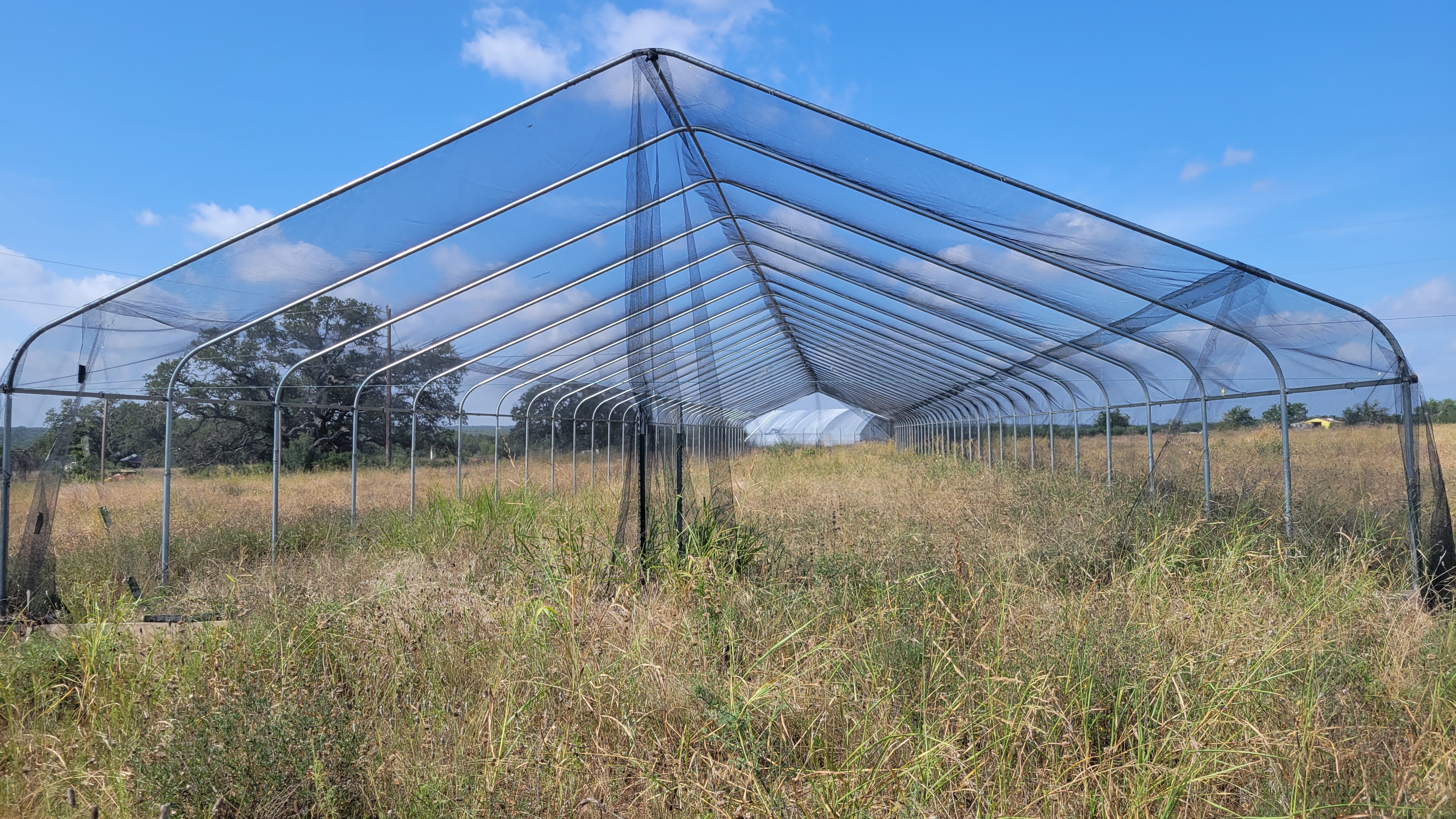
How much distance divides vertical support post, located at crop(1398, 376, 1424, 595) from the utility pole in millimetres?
7667

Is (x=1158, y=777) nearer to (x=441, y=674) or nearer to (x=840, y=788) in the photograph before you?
(x=840, y=788)

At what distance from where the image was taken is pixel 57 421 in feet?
17.2

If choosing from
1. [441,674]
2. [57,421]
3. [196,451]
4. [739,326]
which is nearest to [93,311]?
[57,421]

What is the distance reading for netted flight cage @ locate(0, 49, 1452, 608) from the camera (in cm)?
501

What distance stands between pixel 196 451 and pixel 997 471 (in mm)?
10334

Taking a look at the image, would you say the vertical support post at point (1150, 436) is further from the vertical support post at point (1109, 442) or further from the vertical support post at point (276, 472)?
the vertical support post at point (276, 472)

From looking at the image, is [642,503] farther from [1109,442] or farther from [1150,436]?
[1109,442]

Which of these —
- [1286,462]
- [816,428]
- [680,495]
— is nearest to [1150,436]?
[1286,462]

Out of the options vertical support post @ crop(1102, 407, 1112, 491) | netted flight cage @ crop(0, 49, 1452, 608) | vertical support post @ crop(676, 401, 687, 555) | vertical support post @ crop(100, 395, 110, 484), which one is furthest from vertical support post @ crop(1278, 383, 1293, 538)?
vertical support post @ crop(100, 395, 110, 484)

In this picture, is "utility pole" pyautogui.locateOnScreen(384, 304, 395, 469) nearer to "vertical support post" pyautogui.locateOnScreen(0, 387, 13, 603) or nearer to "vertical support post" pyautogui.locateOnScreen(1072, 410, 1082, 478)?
"vertical support post" pyautogui.locateOnScreen(0, 387, 13, 603)

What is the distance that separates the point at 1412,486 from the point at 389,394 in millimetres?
9122

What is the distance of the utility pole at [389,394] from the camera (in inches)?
300

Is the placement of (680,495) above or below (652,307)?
below

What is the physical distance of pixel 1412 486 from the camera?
17.3ft
